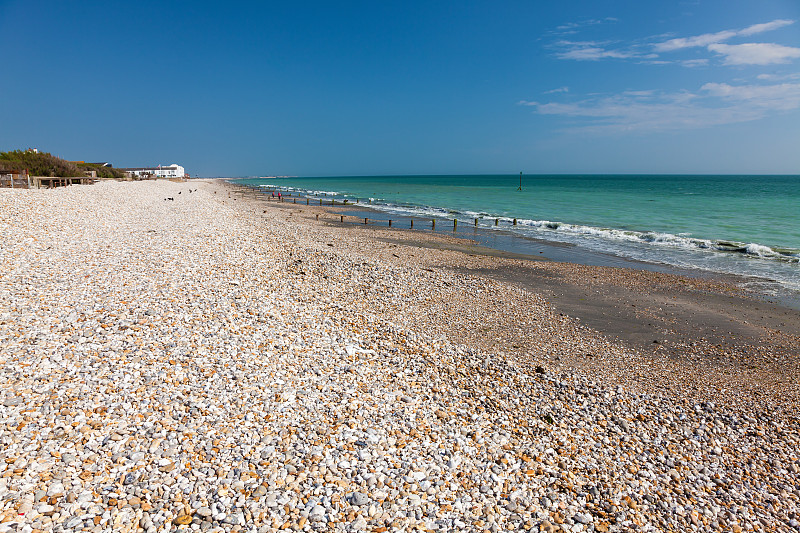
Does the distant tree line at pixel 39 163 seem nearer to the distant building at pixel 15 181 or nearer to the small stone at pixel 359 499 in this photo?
the distant building at pixel 15 181

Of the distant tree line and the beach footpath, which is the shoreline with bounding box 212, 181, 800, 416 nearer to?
the beach footpath

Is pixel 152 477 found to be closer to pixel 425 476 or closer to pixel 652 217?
pixel 425 476

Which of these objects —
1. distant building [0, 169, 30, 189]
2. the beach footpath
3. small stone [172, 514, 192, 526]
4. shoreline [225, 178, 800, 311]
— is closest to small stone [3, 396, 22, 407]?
the beach footpath

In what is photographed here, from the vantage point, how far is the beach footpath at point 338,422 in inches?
171

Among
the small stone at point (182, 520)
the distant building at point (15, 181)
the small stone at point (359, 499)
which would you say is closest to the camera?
the small stone at point (182, 520)

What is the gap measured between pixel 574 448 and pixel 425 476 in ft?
7.30

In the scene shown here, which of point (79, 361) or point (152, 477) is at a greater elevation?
point (79, 361)

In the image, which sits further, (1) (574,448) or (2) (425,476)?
(1) (574,448)

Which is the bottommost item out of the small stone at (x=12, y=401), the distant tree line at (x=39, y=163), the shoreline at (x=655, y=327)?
the shoreline at (x=655, y=327)

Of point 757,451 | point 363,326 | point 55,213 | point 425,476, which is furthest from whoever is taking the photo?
point 55,213

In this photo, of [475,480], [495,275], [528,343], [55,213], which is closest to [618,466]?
[475,480]

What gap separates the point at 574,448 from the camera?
19.5ft

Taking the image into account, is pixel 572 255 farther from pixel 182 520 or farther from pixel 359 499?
pixel 182 520

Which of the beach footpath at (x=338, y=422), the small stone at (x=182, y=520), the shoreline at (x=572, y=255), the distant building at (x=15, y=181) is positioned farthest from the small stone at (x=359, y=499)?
the distant building at (x=15, y=181)
